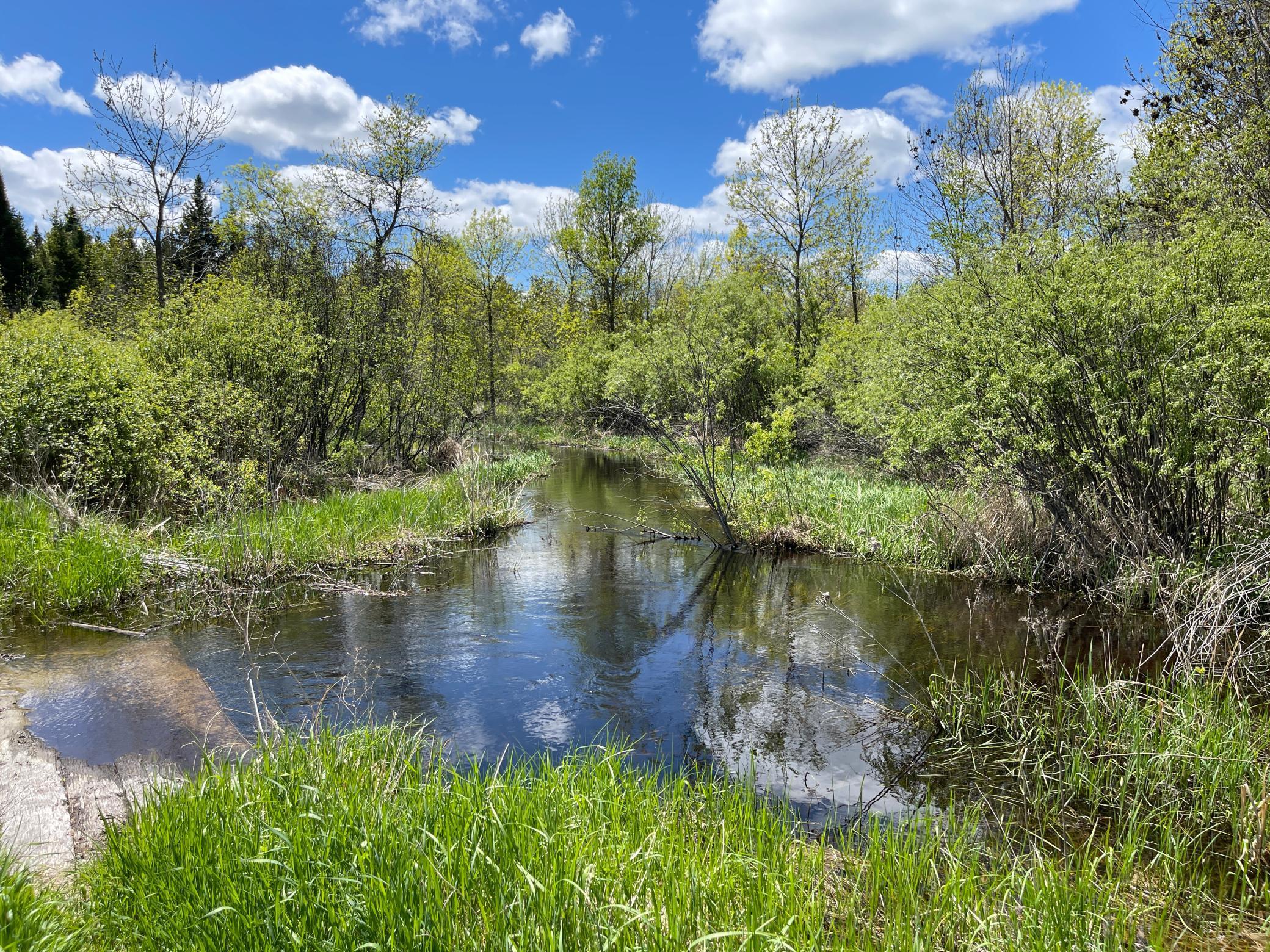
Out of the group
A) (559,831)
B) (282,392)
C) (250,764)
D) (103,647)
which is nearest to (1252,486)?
(559,831)

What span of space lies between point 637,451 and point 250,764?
25.4 metres

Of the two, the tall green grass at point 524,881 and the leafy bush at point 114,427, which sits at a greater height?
the leafy bush at point 114,427

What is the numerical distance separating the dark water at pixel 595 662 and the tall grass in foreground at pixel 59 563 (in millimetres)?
598

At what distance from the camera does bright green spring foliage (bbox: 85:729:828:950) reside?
276cm

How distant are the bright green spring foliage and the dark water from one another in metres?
1.17

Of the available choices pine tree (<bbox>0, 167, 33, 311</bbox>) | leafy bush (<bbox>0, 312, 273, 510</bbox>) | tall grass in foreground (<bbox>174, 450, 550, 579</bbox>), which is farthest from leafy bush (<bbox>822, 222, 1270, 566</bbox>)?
pine tree (<bbox>0, 167, 33, 311</bbox>)

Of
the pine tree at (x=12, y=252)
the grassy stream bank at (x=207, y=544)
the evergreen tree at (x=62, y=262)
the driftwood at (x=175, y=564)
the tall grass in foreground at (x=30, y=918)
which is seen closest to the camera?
the tall grass in foreground at (x=30, y=918)

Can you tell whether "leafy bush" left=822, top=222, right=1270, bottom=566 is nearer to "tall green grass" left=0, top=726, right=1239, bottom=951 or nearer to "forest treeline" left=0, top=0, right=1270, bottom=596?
"forest treeline" left=0, top=0, right=1270, bottom=596

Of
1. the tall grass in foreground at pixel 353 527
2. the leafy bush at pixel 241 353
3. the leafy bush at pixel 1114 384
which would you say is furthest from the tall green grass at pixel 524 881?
the leafy bush at pixel 241 353

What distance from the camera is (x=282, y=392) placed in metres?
14.3

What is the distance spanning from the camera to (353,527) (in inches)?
469

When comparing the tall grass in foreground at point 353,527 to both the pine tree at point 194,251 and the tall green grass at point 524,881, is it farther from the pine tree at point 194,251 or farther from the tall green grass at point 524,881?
the pine tree at point 194,251

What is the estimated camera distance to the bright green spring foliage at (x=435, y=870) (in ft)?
9.05

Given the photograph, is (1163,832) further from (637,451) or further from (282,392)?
(637,451)
